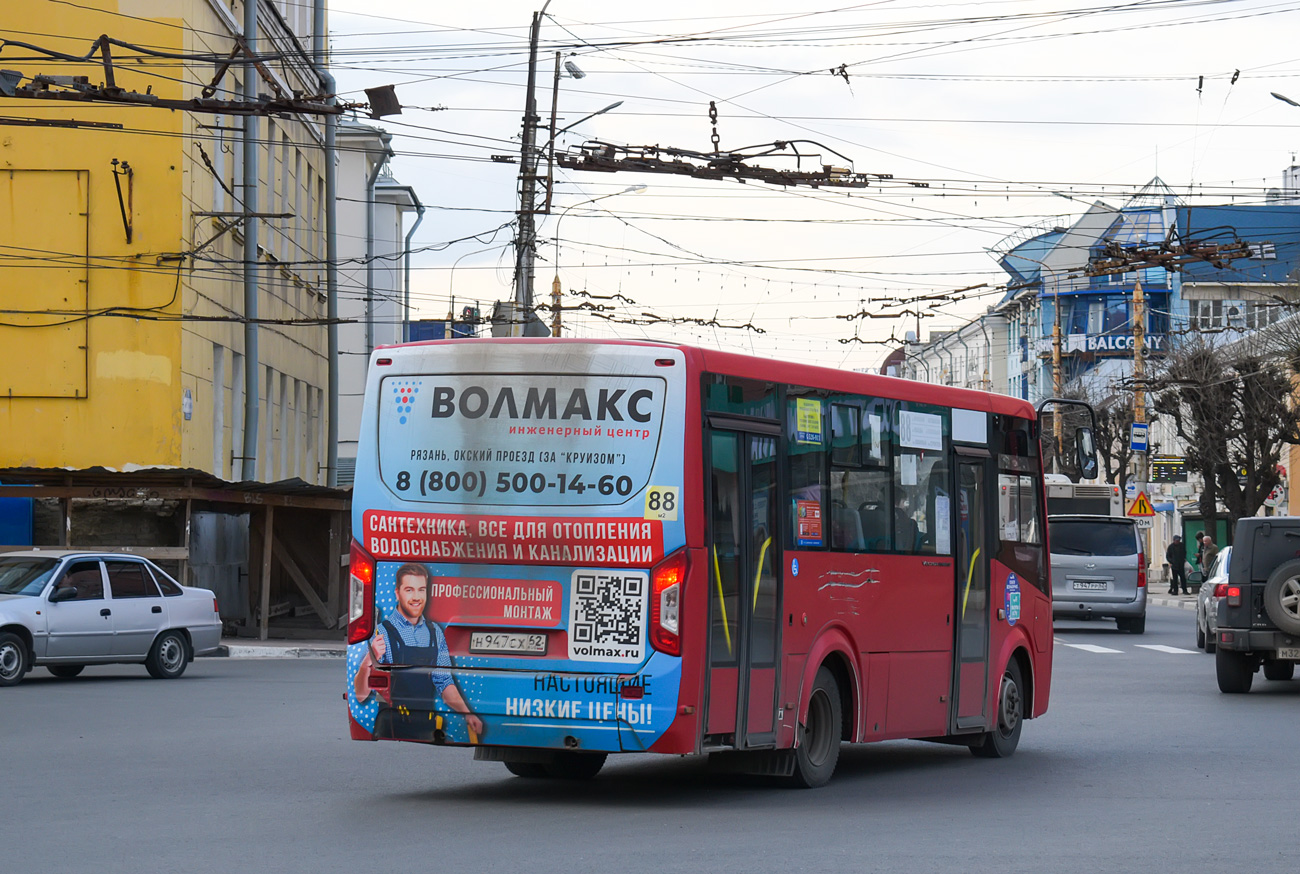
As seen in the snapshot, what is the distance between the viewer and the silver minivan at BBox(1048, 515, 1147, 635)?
3519cm

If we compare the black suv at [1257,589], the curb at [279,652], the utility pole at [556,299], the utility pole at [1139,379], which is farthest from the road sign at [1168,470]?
the black suv at [1257,589]

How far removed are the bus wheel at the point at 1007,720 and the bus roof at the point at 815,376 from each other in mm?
2044

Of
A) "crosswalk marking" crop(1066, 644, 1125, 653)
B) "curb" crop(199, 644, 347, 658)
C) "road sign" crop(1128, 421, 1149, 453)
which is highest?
"road sign" crop(1128, 421, 1149, 453)

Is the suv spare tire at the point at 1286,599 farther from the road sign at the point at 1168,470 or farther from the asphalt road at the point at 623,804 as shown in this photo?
the road sign at the point at 1168,470

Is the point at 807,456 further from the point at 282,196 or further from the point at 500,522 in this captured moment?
the point at 282,196

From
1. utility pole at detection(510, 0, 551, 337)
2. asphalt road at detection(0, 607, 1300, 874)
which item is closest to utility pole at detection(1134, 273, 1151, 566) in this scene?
utility pole at detection(510, 0, 551, 337)

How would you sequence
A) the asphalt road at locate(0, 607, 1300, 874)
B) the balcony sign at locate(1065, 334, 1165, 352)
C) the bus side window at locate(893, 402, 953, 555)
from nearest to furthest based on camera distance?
the asphalt road at locate(0, 607, 1300, 874)
the bus side window at locate(893, 402, 953, 555)
the balcony sign at locate(1065, 334, 1165, 352)

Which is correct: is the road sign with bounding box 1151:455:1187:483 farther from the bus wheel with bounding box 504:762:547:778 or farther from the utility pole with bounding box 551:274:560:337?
the bus wheel with bounding box 504:762:547:778

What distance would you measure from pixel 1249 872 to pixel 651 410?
13.4ft

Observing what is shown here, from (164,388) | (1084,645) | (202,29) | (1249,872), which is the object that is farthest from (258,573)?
(1249,872)

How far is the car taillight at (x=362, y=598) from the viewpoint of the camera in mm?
11359

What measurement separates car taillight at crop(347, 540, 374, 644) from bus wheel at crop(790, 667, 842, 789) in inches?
111

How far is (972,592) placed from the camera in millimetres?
14086

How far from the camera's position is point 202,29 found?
109 ft
